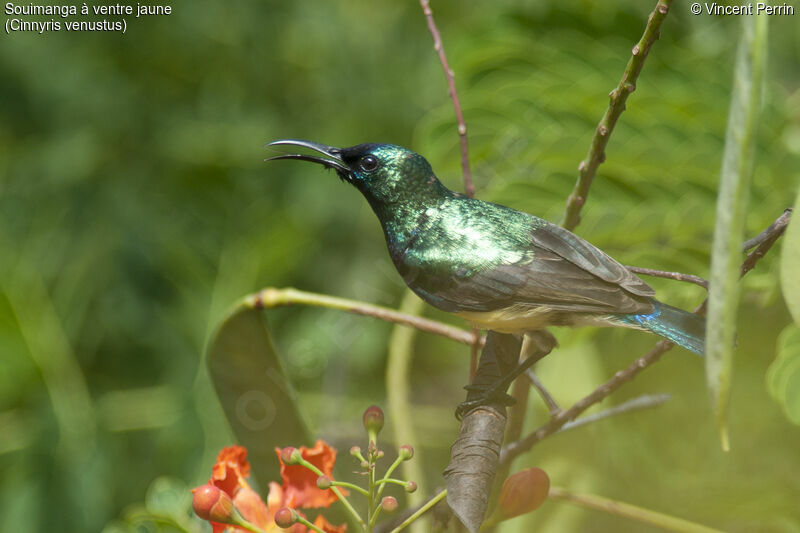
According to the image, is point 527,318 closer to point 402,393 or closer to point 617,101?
point 617,101

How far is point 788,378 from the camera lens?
95 cm

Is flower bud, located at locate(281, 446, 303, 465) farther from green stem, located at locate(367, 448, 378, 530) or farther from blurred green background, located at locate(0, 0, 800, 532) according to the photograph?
blurred green background, located at locate(0, 0, 800, 532)

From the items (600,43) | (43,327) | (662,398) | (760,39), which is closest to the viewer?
(760,39)

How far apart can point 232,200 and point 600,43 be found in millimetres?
1340

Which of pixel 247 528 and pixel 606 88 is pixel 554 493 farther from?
pixel 606 88

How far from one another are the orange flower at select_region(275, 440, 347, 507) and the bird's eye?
0.31 metres

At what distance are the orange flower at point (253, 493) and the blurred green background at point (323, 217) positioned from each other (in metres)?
0.32

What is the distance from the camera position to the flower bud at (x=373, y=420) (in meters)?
0.83

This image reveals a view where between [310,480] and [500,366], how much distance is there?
251 mm

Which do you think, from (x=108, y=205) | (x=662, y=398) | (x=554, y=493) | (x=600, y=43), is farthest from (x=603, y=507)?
(x=108, y=205)

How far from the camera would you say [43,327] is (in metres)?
2.12

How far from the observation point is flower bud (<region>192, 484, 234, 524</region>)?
81 cm

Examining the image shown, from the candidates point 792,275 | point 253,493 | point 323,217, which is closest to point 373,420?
point 253,493

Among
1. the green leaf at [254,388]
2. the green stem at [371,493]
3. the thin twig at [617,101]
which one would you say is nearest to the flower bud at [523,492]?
the green stem at [371,493]
